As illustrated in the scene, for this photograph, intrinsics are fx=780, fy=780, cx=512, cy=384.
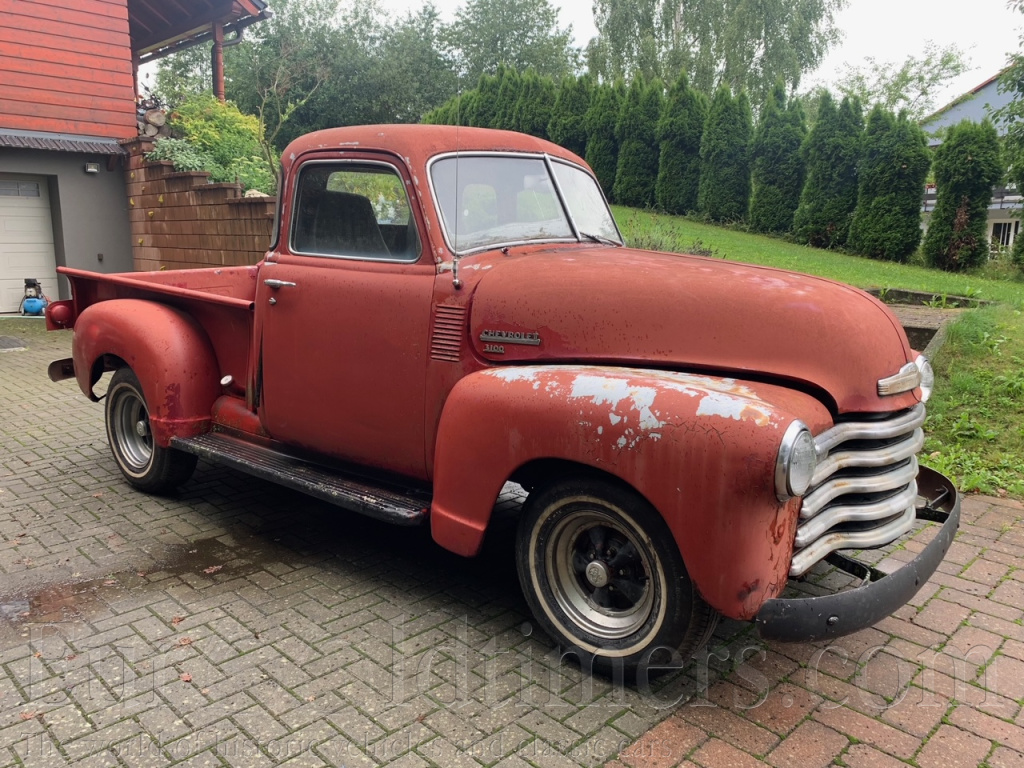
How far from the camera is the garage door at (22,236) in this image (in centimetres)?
1220

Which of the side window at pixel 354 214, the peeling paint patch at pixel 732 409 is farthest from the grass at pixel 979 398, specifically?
the side window at pixel 354 214

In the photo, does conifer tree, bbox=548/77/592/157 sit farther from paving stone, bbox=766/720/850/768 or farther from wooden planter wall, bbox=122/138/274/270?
paving stone, bbox=766/720/850/768

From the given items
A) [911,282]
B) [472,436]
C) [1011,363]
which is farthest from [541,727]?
[911,282]

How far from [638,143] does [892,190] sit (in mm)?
6115

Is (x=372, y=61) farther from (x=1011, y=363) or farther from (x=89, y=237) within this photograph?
(x=1011, y=363)

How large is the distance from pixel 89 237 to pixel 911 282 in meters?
12.7

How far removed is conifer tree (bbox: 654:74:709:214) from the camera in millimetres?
18188

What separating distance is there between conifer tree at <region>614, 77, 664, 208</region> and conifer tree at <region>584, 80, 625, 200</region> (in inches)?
12.4

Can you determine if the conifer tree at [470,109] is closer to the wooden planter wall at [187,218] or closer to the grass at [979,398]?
the wooden planter wall at [187,218]

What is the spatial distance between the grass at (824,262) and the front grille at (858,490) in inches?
246

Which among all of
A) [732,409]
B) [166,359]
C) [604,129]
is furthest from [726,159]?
[732,409]

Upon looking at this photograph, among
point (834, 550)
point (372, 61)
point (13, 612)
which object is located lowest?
point (13, 612)

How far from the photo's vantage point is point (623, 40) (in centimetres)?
3166

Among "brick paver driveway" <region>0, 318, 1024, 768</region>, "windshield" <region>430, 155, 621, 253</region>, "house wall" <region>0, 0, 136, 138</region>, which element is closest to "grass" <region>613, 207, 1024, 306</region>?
"windshield" <region>430, 155, 621, 253</region>
